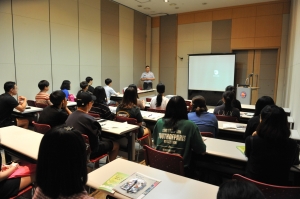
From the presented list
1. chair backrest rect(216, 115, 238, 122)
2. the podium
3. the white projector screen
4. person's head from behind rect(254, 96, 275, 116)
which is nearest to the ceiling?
the white projector screen

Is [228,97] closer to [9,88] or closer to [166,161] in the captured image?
[166,161]

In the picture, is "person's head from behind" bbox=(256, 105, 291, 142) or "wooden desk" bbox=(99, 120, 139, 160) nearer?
"person's head from behind" bbox=(256, 105, 291, 142)

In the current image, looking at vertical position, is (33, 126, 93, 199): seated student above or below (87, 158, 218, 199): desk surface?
above

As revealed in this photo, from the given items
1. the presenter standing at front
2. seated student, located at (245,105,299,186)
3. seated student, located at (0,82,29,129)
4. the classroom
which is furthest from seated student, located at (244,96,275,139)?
the presenter standing at front

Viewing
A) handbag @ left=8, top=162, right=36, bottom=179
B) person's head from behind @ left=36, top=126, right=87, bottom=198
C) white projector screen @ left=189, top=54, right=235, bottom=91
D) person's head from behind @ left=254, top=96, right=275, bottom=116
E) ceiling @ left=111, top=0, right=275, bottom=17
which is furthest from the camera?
white projector screen @ left=189, top=54, right=235, bottom=91

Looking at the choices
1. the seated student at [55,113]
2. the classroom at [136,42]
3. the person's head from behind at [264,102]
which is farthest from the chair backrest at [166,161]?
the classroom at [136,42]

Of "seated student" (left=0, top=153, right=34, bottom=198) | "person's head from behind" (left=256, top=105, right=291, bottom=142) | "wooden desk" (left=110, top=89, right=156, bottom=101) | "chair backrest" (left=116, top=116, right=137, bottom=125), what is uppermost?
"person's head from behind" (left=256, top=105, right=291, bottom=142)

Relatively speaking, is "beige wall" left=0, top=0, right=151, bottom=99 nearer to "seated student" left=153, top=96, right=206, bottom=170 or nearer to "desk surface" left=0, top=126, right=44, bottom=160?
"desk surface" left=0, top=126, right=44, bottom=160

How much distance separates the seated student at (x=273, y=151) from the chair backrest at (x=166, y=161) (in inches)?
23.0

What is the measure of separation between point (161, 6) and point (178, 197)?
770 cm

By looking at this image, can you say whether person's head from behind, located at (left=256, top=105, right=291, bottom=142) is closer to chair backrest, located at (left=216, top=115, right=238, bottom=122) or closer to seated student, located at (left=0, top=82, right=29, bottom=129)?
chair backrest, located at (left=216, top=115, right=238, bottom=122)

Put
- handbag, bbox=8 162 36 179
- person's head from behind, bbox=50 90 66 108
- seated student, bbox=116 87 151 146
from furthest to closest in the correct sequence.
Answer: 1. seated student, bbox=116 87 151 146
2. person's head from behind, bbox=50 90 66 108
3. handbag, bbox=8 162 36 179

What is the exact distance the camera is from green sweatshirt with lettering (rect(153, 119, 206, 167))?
202 cm

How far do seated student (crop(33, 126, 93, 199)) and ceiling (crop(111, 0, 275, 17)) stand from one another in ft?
23.9
